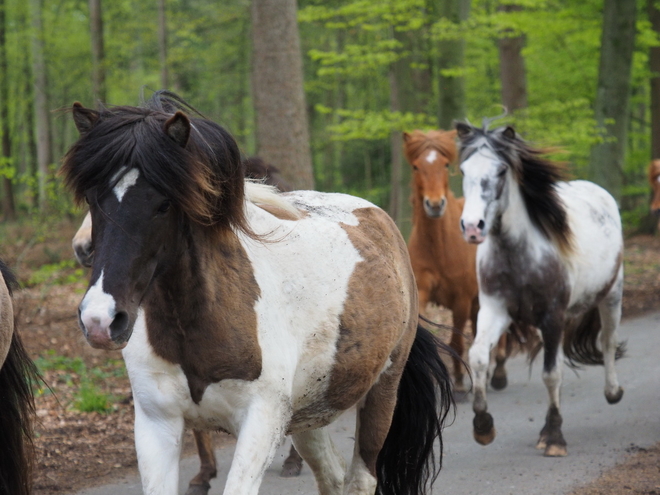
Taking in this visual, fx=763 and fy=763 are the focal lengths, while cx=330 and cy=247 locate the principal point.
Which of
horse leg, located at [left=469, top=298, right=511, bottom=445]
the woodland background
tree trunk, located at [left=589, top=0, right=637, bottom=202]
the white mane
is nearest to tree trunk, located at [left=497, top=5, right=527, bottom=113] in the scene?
the woodland background

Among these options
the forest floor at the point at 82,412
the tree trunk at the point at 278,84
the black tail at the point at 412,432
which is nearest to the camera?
the black tail at the point at 412,432

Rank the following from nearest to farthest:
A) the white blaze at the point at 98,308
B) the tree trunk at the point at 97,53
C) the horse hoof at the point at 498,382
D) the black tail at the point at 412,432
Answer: the white blaze at the point at 98,308
the black tail at the point at 412,432
the horse hoof at the point at 498,382
the tree trunk at the point at 97,53

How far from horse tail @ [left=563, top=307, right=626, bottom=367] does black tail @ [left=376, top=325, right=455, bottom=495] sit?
3.65m

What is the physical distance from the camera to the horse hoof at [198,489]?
505cm

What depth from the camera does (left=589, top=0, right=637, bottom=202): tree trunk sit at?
1555 centimetres

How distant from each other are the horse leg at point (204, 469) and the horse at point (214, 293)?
1495 millimetres

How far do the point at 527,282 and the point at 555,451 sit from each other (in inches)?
54.2

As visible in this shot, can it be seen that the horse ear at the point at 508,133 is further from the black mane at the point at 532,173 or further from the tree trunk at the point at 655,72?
the tree trunk at the point at 655,72

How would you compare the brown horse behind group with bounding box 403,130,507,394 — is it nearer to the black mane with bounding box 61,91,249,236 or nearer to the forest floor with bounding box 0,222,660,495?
the forest floor with bounding box 0,222,660,495

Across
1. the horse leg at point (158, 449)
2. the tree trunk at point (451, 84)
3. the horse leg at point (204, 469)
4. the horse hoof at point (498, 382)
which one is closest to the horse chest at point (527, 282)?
the horse hoof at point (498, 382)

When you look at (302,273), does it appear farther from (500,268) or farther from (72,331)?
(72,331)

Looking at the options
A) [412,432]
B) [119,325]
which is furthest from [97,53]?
[119,325]

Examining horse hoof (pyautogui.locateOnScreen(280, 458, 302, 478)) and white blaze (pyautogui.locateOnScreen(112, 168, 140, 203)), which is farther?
horse hoof (pyautogui.locateOnScreen(280, 458, 302, 478))

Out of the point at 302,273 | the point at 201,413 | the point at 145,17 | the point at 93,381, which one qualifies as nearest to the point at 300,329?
the point at 302,273
